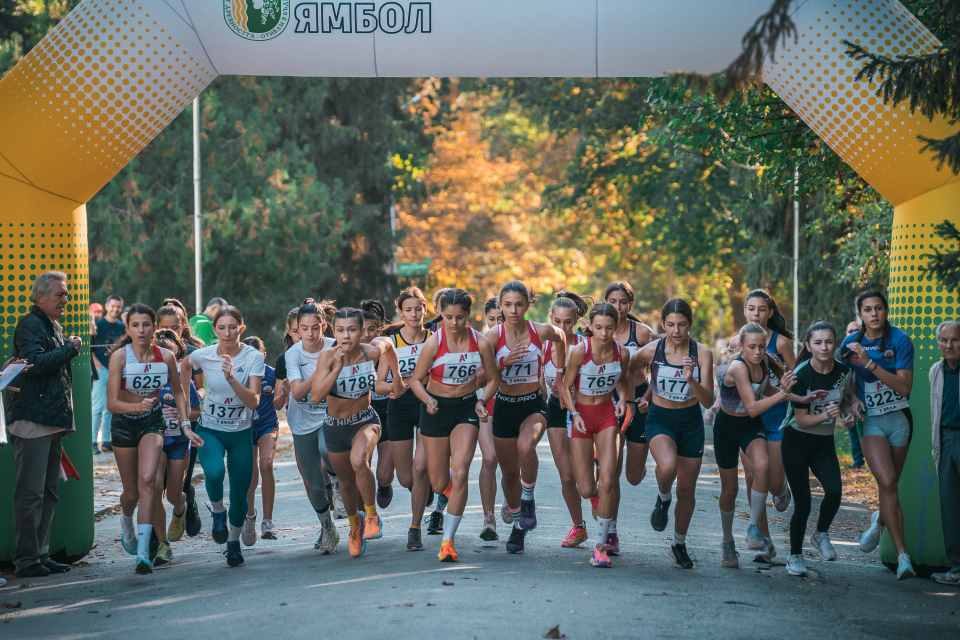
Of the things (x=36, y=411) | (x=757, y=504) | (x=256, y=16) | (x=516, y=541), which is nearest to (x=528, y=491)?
(x=516, y=541)

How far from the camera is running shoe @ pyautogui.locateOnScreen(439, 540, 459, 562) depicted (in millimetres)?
8047

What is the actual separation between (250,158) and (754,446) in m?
17.7

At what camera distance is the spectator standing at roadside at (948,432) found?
790cm

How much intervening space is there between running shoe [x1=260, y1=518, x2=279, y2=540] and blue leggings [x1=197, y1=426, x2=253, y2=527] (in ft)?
4.26

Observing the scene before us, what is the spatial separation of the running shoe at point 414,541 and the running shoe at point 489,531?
650 millimetres

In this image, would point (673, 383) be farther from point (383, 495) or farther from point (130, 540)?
point (130, 540)

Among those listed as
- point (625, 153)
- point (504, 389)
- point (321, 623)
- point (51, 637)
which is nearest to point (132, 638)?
point (51, 637)

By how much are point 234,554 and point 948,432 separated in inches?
204

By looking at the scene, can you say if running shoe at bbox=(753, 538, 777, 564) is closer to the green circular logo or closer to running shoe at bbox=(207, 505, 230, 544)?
running shoe at bbox=(207, 505, 230, 544)

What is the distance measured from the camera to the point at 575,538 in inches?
354

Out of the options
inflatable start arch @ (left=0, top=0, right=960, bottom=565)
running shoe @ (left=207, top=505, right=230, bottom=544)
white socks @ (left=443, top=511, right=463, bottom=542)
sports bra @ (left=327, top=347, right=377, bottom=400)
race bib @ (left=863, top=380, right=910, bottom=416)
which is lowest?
running shoe @ (left=207, top=505, right=230, bottom=544)

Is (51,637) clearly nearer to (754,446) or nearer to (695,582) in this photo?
(695,582)

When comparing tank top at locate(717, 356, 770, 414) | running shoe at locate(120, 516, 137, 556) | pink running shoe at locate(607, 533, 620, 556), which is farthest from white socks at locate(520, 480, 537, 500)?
running shoe at locate(120, 516, 137, 556)

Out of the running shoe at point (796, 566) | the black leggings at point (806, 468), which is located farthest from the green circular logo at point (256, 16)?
the running shoe at point (796, 566)
